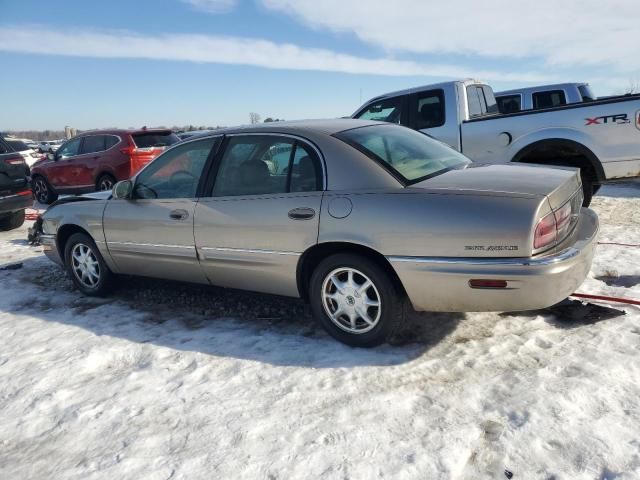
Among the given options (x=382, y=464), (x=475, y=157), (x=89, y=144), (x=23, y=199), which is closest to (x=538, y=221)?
(x=382, y=464)

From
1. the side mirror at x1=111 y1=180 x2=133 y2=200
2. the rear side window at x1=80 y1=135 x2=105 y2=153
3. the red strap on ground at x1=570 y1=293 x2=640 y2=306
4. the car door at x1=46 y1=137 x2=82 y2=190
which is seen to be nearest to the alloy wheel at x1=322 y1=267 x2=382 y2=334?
the red strap on ground at x1=570 y1=293 x2=640 y2=306

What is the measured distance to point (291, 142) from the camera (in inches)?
149

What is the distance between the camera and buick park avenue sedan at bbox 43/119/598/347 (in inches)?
118

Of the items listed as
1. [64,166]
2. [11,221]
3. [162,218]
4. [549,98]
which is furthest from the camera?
[64,166]

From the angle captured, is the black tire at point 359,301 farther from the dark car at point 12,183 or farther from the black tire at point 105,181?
the black tire at point 105,181

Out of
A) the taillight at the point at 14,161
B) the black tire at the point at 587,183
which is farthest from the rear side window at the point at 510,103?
the taillight at the point at 14,161

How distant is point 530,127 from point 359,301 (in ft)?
14.5

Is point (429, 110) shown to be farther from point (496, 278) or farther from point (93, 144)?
point (93, 144)

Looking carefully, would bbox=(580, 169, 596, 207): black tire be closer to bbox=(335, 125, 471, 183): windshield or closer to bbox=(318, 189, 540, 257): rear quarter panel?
bbox=(335, 125, 471, 183): windshield

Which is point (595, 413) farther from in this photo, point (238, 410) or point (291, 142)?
point (291, 142)

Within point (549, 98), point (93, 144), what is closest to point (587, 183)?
point (549, 98)

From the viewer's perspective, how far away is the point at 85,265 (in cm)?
513

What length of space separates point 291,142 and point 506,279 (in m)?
1.83

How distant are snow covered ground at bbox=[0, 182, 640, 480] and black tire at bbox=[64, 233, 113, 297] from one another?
20.5 inches
